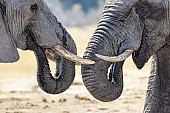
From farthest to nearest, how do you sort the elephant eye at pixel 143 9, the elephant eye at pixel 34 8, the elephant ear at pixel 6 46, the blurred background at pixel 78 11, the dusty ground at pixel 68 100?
the blurred background at pixel 78 11 → the dusty ground at pixel 68 100 → the elephant eye at pixel 143 9 → the elephant eye at pixel 34 8 → the elephant ear at pixel 6 46

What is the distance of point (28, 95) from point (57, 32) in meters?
5.27

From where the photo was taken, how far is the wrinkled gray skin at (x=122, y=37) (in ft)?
24.8

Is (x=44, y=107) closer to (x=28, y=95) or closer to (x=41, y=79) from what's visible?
(x=28, y=95)

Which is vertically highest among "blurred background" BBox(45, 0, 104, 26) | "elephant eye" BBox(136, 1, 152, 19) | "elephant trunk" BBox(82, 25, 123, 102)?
"blurred background" BBox(45, 0, 104, 26)

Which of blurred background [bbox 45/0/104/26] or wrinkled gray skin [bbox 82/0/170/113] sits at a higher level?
blurred background [bbox 45/0/104/26]

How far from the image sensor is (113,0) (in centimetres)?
774

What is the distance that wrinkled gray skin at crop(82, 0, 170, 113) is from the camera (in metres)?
7.57

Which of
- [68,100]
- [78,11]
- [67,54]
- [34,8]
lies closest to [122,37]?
[67,54]

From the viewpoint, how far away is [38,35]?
7.53m

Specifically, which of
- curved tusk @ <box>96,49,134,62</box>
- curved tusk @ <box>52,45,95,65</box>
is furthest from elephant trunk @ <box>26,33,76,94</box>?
curved tusk @ <box>96,49,134,62</box>

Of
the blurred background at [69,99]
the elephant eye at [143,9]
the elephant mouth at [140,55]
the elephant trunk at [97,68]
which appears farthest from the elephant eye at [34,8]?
the blurred background at [69,99]

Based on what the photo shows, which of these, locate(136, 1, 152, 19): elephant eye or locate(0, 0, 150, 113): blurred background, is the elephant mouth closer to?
locate(136, 1, 152, 19): elephant eye

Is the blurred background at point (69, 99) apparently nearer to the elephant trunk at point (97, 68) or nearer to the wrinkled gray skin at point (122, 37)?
the wrinkled gray skin at point (122, 37)

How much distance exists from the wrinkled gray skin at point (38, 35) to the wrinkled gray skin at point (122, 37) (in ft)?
0.97
